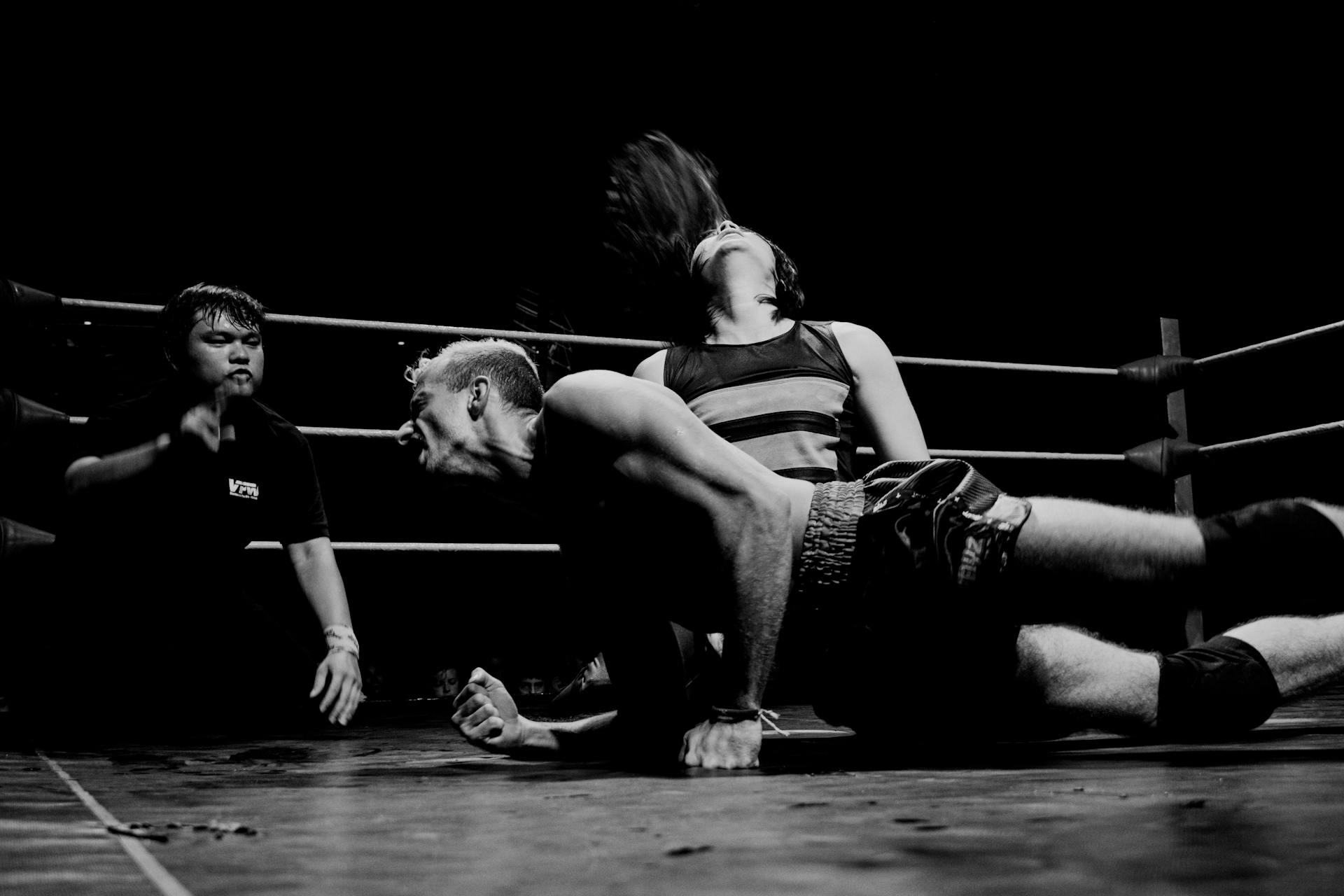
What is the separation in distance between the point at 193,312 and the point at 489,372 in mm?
818

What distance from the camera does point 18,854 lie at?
620 millimetres

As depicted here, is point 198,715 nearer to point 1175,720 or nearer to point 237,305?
point 237,305

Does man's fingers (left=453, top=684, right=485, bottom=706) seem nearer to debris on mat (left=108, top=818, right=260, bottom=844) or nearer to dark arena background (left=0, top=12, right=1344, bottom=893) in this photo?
debris on mat (left=108, top=818, right=260, bottom=844)

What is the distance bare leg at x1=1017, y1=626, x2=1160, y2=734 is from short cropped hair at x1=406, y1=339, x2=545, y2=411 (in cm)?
65

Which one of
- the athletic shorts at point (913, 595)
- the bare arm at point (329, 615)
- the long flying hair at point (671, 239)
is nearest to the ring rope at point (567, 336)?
the long flying hair at point (671, 239)

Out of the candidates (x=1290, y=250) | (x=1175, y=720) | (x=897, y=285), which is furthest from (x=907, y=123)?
(x=1175, y=720)

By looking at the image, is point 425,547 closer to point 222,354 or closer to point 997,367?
point 222,354

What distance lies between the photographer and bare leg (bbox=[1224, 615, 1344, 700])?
135 cm

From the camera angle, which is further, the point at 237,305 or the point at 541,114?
the point at 541,114

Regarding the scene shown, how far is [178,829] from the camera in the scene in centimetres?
70

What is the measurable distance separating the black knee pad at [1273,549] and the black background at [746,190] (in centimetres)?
173

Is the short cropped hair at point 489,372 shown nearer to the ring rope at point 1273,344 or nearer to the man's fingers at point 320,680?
the man's fingers at point 320,680

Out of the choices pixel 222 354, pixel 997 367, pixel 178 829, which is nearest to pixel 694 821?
pixel 178 829

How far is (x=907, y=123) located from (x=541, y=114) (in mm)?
1169
